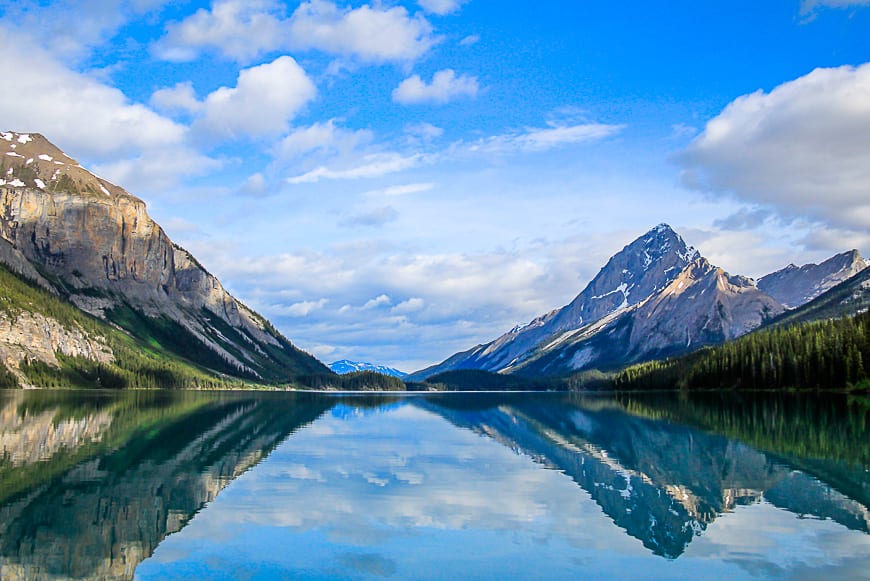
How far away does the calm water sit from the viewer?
2352cm

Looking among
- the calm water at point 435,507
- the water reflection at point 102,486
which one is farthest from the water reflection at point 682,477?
the water reflection at point 102,486

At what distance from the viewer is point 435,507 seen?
33.2 m

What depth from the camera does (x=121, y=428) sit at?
71.4 m

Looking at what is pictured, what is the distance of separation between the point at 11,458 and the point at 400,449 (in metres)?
26.7

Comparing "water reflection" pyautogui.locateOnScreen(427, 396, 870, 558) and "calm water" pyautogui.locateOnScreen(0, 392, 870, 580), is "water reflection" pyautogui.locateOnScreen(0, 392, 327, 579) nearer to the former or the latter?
"calm water" pyautogui.locateOnScreen(0, 392, 870, 580)

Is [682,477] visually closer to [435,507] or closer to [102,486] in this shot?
[435,507]

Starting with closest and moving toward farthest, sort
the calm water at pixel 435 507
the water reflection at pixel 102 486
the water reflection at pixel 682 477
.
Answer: the calm water at pixel 435 507, the water reflection at pixel 102 486, the water reflection at pixel 682 477

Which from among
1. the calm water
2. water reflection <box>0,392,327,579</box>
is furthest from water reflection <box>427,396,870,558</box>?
water reflection <box>0,392,327,579</box>

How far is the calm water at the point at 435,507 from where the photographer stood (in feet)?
77.2

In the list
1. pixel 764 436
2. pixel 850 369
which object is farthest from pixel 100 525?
pixel 850 369

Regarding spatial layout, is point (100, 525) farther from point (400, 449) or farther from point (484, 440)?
point (484, 440)

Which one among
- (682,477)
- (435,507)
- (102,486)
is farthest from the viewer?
(682,477)

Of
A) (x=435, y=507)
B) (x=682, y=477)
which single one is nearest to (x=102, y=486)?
(x=435, y=507)

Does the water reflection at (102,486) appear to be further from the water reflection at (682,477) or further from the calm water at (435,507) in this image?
the water reflection at (682,477)
